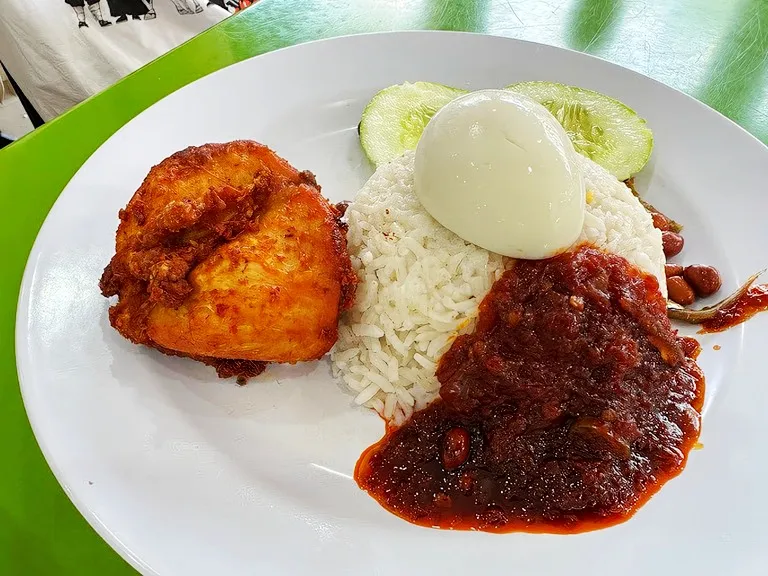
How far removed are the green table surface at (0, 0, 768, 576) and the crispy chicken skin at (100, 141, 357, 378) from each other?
24.6 inches

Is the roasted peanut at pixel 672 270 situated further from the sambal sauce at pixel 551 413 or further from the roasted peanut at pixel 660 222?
the sambal sauce at pixel 551 413

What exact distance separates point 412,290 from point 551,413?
2.26ft

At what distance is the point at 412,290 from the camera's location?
230 cm

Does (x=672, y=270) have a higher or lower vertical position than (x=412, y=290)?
lower

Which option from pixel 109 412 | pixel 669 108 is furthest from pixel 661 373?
pixel 109 412

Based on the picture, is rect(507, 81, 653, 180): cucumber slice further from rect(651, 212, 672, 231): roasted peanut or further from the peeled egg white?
the peeled egg white

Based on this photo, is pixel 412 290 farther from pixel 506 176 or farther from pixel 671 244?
pixel 671 244

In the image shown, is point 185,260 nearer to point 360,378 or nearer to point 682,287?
point 360,378

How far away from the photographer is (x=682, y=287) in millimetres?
2465

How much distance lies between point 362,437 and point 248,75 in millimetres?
2034

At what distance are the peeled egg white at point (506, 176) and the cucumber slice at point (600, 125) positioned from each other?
804mm

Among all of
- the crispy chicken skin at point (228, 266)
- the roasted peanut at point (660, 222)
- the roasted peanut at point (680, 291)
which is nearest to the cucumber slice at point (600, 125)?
the roasted peanut at point (660, 222)

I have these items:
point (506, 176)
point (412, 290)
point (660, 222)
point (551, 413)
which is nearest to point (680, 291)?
point (660, 222)

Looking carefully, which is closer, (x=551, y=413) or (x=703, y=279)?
(x=551, y=413)
